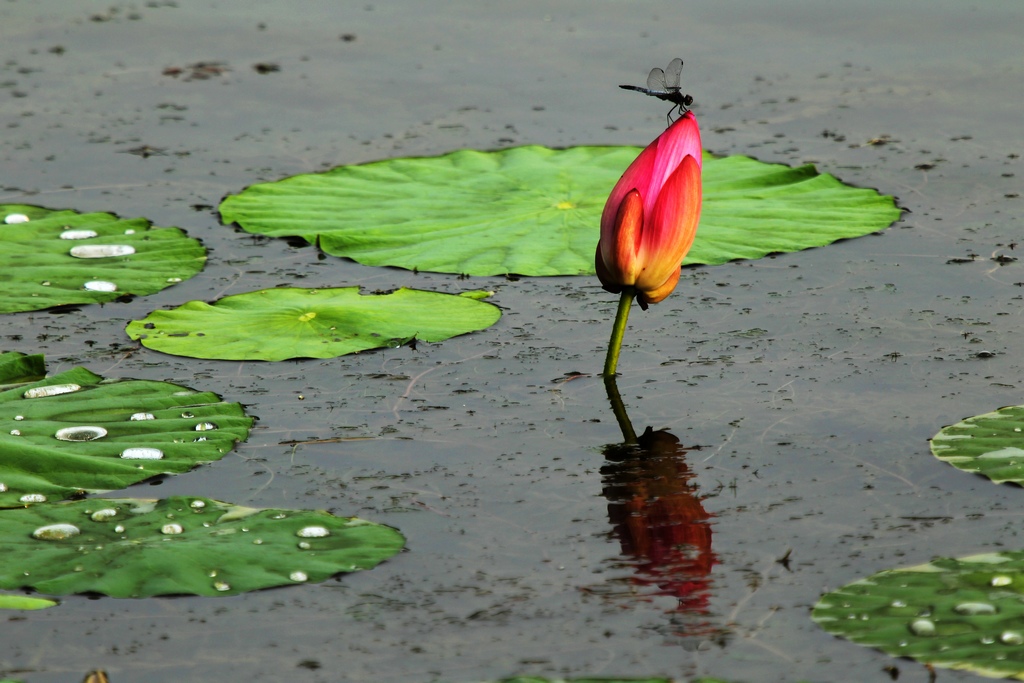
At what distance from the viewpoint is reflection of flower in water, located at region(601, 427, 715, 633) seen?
7.45ft

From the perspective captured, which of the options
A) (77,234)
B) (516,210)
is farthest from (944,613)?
(77,234)

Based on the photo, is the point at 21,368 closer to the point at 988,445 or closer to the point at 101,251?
the point at 101,251

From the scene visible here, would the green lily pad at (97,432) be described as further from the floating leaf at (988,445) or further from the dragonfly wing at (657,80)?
the floating leaf at (988,445)

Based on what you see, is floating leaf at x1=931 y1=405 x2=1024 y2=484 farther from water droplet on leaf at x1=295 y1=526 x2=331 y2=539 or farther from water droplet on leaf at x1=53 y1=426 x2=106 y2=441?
water droplet on leaf at x1=53 y1=426 x2=106 y2=441

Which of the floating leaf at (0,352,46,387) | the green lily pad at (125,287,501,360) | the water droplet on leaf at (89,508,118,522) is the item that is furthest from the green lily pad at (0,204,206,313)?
the water droplet on leaf at (89,508,118,522)

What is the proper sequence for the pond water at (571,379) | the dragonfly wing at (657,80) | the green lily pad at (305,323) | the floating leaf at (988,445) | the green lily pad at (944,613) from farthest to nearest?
the green lily pad at (305,323)
the dragonfly wing at (657,80)
the floating leaf at (988,445)
the pond water at (571,379)
the green lily pad at (944,613)

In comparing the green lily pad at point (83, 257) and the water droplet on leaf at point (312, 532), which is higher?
the green lily pad at point (83, 257)

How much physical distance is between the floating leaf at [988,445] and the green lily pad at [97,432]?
1460 mm

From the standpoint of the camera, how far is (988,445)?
2656 millimetres

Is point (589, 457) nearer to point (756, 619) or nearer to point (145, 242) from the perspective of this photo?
point (756, 619)

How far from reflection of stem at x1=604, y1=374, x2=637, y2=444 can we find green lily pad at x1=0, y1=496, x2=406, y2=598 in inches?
25.2

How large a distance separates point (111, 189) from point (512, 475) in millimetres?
2473

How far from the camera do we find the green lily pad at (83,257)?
12.0 feet

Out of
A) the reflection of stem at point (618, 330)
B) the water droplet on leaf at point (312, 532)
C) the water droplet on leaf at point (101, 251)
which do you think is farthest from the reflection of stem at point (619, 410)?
the water droplet on leaf at point (101, 251)
